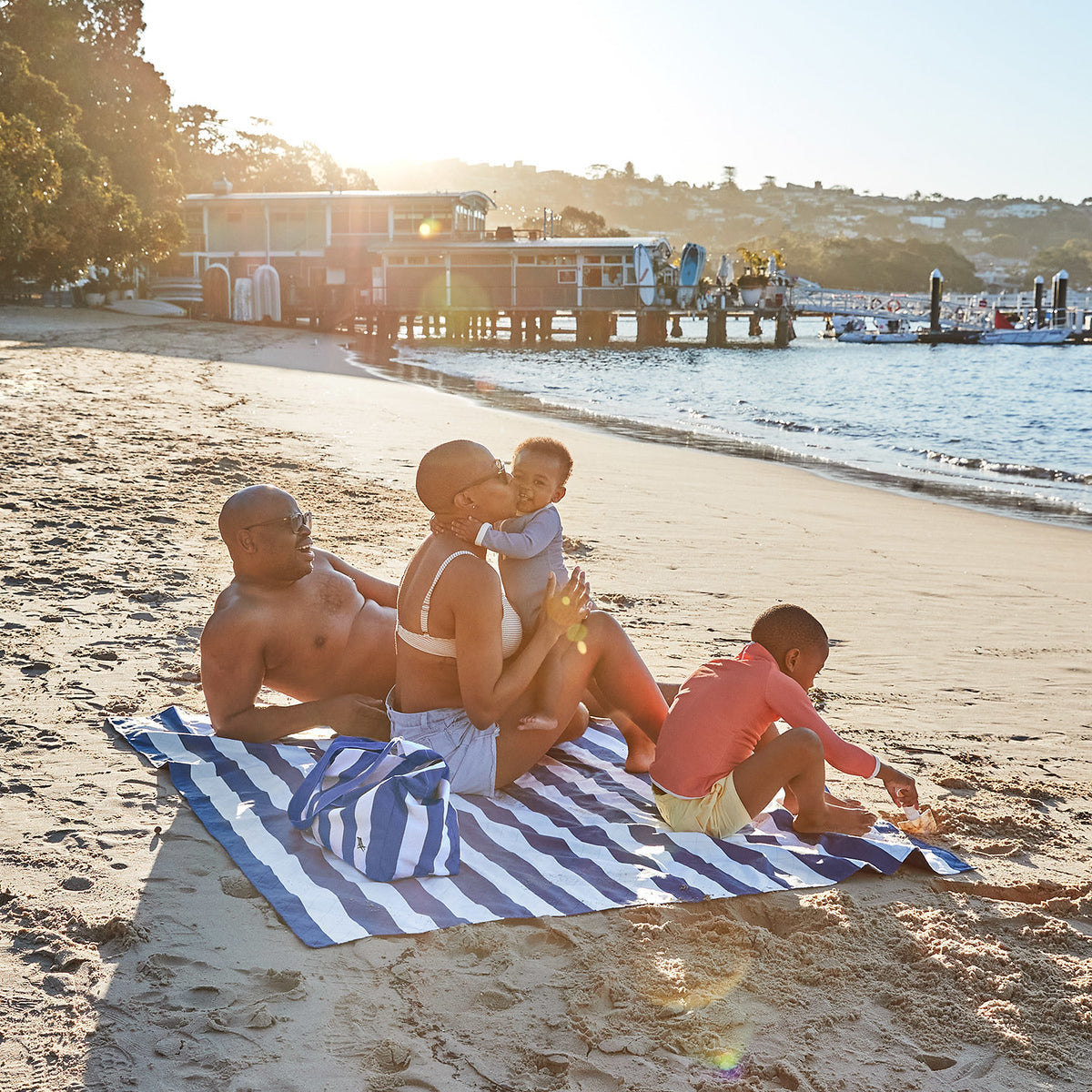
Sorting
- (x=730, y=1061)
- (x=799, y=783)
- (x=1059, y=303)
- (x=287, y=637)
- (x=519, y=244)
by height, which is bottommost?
(x=730, y=1061)

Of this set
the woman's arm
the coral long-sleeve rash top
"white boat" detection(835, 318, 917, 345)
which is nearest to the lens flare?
the coral long-sleeve rash top

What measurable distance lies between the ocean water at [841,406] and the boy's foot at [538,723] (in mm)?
8980

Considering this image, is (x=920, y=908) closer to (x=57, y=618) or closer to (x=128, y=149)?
(x=57, y=618)

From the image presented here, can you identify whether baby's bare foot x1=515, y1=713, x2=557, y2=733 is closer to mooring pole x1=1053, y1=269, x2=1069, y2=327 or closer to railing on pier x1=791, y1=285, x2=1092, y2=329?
railing on pier x1=791, y1=285, x2=1092, y2=329

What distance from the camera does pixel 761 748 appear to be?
11.2ft

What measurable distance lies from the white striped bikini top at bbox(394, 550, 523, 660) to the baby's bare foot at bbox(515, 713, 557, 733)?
0.23m

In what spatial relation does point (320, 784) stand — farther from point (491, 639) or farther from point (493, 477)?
point (493, 477)

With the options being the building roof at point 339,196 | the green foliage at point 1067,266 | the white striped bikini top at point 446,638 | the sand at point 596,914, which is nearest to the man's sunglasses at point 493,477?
the white striped bikini top at point 446,638

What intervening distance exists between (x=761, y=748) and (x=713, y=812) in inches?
10.2

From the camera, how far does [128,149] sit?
35094 mm

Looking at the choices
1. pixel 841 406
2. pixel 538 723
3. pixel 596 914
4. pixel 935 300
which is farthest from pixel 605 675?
pixel 935 300

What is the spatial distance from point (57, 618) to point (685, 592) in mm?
3451

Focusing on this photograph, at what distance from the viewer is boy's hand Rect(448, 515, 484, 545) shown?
3.27m

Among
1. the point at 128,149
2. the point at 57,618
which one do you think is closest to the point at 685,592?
the point at 57,618
